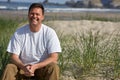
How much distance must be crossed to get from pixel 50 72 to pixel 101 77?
1.18 metres

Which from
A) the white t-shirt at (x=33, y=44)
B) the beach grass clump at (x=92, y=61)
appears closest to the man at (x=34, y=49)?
the white t-shirt at (x=33, y=44)

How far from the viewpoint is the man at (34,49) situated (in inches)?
184

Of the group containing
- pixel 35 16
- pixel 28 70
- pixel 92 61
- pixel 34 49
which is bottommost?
pixel 92 61

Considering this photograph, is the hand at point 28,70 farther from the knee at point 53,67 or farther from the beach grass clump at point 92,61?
the beach grass clump at point 92,61

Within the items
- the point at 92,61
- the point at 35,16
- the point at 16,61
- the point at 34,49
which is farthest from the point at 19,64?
the point at 92,61

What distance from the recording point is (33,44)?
15.5 ft

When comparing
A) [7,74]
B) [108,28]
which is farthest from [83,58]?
[108,28]

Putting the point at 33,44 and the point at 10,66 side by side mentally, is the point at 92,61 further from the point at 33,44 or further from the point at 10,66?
the point at 10,66

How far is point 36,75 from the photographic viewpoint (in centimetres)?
490

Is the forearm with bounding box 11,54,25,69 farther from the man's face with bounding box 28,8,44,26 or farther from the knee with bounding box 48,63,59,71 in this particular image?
the man's face with bounding box 28,8,44,26

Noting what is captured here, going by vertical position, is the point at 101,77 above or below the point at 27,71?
below

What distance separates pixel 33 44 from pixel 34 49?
64mm

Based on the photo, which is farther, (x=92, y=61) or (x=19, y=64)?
(x=92, y=61)

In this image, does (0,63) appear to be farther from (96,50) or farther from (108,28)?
(108,28)
